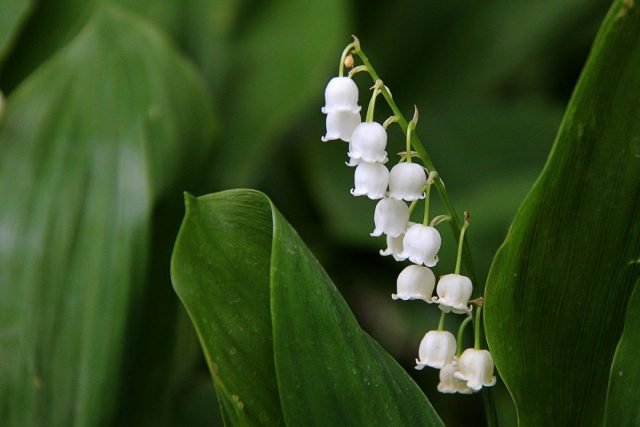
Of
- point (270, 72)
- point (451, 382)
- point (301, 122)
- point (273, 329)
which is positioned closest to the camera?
point (273, 329)

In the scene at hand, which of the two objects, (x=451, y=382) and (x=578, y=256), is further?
(x=451, y=382)

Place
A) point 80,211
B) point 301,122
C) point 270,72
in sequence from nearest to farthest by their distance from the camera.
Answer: point 80,211 < point 270,72 < point 301,122

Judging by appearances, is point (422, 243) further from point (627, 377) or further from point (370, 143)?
point (627, 377)

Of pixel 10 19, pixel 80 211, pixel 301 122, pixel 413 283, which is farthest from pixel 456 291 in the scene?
pixel 301 122

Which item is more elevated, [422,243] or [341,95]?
[341,95]

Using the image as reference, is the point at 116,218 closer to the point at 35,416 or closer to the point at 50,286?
the point at 50,286

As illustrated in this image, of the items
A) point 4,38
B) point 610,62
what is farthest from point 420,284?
point 4,38

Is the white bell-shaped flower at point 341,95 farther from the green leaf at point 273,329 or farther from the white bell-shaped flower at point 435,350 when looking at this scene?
the white bell-shaped flower at point 435,350

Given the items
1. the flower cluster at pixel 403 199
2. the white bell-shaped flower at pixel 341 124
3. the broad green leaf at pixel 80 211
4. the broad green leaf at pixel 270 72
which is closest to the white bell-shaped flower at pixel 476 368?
the flower cluster at pixel 403 199

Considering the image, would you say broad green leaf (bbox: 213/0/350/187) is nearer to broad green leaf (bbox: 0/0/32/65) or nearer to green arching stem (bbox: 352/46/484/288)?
broad green leaf (bbox: 0/0/32/65)
